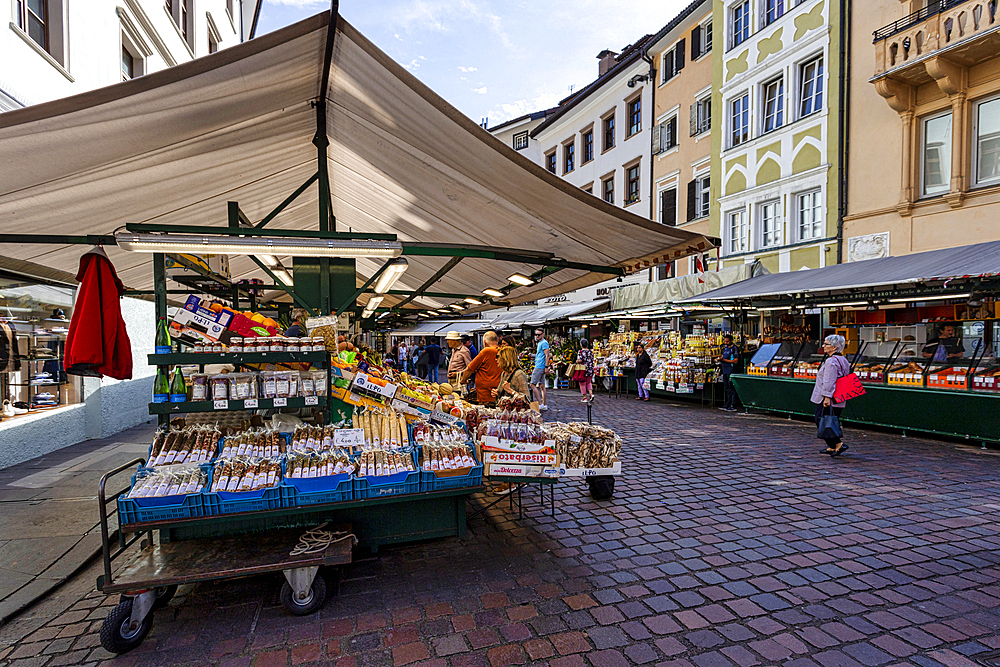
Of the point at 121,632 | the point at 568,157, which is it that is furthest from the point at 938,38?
the point at 568,157

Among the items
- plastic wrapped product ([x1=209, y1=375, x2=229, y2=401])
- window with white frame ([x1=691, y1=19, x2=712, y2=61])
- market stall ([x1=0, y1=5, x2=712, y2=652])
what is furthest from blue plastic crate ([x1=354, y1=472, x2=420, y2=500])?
window with white frame ([x1=691, y1=19, x2=712, y2=61])

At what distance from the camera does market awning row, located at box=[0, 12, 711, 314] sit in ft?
9.99

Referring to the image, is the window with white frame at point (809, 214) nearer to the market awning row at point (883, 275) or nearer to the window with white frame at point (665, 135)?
the market awning row at point (883, 275)

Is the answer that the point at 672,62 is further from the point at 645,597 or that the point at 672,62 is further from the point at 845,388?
the point at 645,597

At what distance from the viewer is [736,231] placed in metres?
16.6

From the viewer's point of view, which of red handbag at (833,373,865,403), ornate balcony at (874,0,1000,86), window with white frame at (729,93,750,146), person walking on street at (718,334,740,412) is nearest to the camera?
red handbag at (833,373,865,403)

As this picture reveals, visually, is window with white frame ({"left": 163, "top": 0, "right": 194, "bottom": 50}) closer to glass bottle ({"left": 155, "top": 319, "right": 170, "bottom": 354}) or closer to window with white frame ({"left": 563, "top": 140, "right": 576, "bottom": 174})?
glass bottle ({"left": 155, "top": 319, "right": 170, "bottom": 354})

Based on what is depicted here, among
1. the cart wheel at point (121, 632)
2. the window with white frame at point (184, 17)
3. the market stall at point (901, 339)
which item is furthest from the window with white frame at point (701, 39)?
the cart wheel at point (121, 632)

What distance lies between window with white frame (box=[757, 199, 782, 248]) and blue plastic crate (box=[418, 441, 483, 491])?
14171 millimetres

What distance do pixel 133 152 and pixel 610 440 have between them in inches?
186

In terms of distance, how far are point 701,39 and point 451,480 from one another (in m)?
20.2

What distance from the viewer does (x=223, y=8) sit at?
1611cm

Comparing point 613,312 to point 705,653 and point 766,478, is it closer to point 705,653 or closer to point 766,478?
point 766,478

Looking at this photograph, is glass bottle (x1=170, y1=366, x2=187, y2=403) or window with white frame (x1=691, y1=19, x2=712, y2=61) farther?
window with white frame (x1=691, y1=19, x2=712, y2=61)
